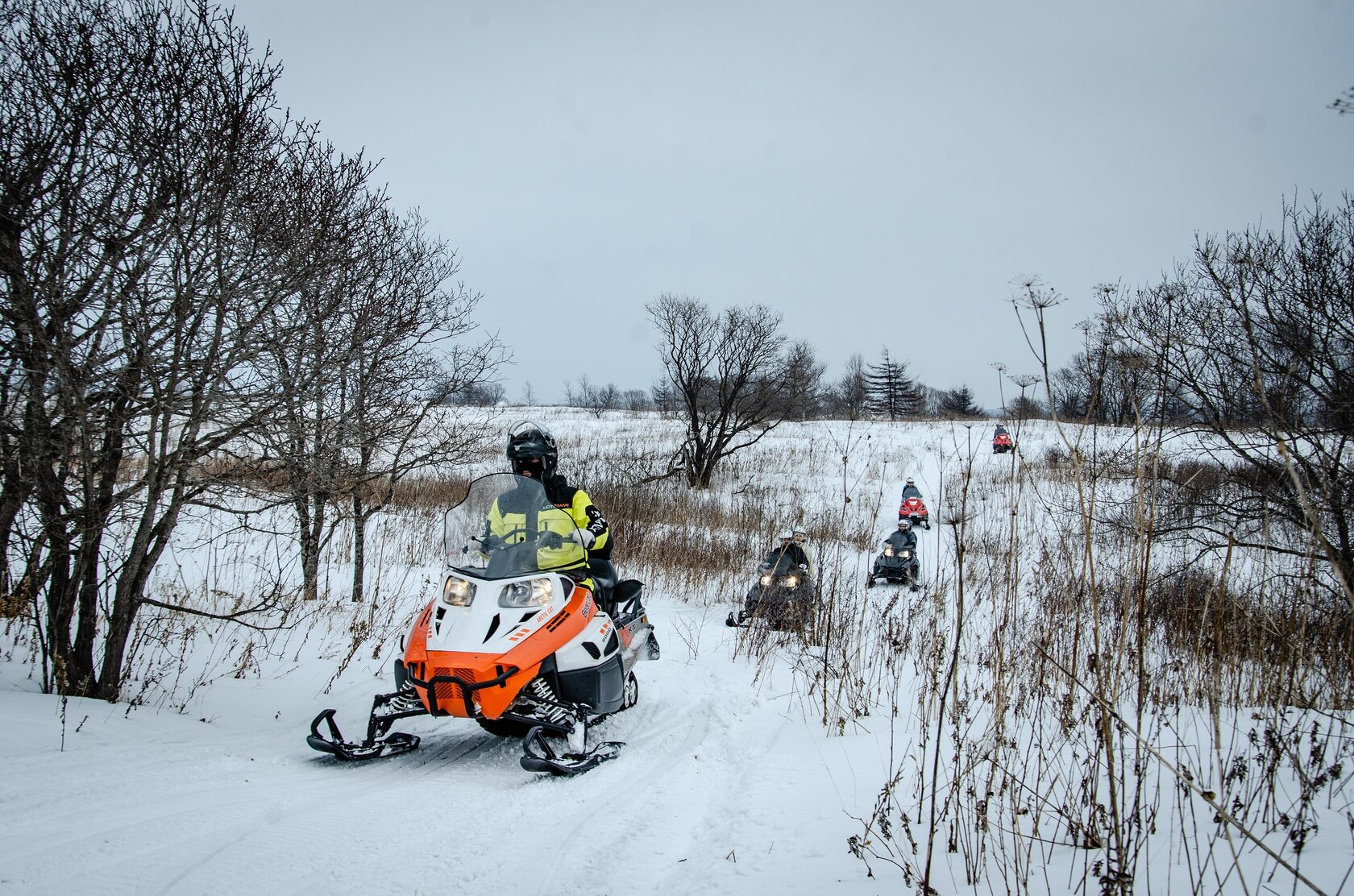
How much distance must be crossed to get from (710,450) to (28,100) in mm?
16217

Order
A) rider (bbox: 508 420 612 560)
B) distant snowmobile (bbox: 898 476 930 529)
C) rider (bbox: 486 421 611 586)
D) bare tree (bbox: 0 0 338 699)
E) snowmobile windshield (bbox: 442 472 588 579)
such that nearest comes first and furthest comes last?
bare tree (bbox: 0 0 338 699) < snowmobile windshield (bbox: 442 472 588 579) < rider (bbox: 486 421 611 586) < rider (bbox: 508 420 612 560) < distant snowmobile (bbox: 898 476 930 529)

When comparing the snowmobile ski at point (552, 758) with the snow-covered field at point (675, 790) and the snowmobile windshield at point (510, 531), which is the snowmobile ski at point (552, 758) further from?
the snowmobile windshield at point (510, 531)

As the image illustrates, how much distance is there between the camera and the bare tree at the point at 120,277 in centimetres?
350

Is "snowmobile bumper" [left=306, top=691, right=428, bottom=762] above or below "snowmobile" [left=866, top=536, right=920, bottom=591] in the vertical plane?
above

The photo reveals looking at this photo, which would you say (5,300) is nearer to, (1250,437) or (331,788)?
(331,788)

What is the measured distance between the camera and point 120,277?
371 centimetres

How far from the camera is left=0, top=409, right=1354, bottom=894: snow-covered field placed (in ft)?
8.15

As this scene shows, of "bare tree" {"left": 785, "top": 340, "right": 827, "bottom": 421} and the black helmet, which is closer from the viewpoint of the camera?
the black helmet

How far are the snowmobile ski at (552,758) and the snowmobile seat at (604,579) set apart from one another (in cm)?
118

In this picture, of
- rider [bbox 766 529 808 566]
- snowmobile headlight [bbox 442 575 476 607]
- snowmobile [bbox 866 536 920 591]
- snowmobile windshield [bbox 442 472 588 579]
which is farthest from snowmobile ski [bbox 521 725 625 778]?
snowmobile [bbox 866 536 920 591]

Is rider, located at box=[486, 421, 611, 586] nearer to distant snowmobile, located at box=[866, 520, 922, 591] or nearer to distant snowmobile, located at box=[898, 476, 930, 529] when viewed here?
distant snowmobile, located at box=[866, 520, 922, 591]

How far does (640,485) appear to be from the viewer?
14633mm

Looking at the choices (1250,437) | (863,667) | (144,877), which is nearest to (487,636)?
(144,877)

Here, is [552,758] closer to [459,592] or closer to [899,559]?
[459,592]
